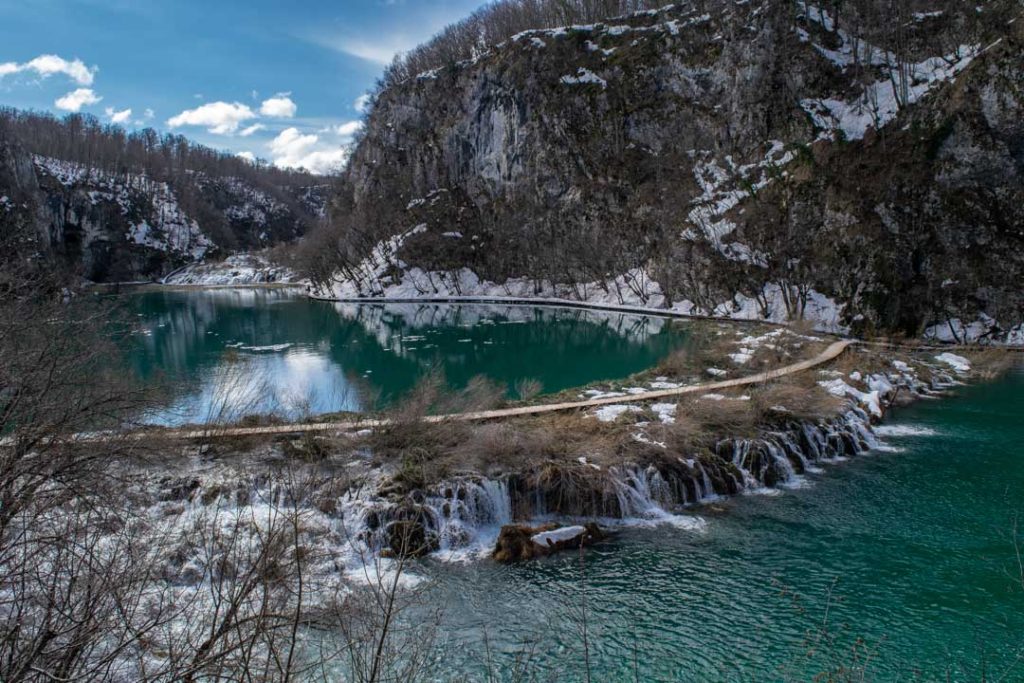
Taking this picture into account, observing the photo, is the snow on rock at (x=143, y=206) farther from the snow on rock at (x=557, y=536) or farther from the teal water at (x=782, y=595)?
the teal water at (x=782, y=595)

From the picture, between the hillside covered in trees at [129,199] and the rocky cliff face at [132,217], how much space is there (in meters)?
0.22

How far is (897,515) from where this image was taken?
695 inches

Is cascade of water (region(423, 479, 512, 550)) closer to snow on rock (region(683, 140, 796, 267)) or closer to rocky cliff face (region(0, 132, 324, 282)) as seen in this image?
snow on rock (region(683, 140, 796, 267))

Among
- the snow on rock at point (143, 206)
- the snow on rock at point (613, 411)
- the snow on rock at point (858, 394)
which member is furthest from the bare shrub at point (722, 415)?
the snow on rock at point (143, 206)

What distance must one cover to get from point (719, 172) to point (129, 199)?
424 feet

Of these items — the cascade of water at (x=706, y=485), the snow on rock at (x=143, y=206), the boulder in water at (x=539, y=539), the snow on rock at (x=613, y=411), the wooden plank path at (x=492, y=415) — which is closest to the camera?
the boulder in water at (x=539, y=539)

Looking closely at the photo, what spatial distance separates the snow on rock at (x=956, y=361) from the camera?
113 feet

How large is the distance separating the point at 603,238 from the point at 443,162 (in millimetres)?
34701

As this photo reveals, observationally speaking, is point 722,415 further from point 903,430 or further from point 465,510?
point 465,510

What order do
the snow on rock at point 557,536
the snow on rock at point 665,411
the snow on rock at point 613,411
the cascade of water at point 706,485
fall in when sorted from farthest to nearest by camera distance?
the snow on rock at point 613,411 < the snow on rock at point 665,411 < the cascade of water at point 706,485 < the snow on rock at point 557,536

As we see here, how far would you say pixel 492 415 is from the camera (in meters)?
23.5

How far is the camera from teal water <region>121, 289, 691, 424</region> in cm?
2952

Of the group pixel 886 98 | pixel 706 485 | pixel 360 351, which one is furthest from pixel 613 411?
pixel 886 98

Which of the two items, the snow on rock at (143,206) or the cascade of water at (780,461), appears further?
the snow on rock at (143,206)
